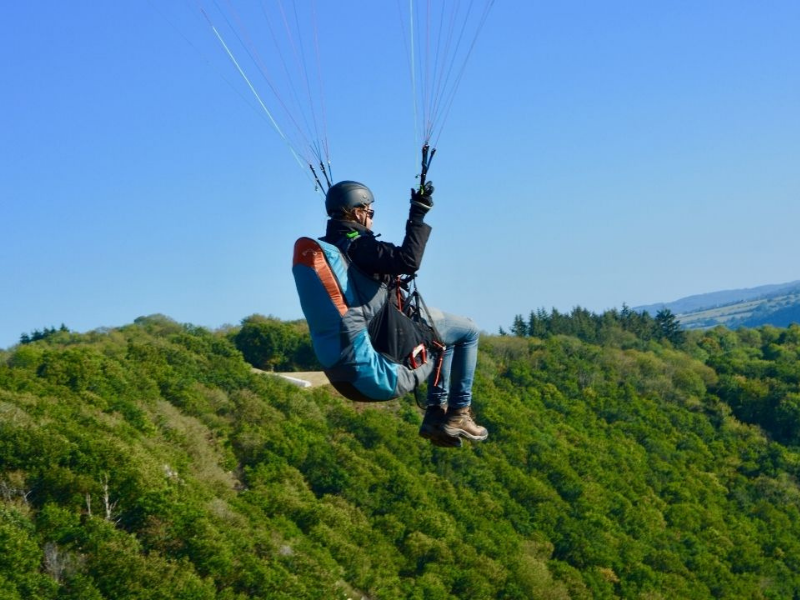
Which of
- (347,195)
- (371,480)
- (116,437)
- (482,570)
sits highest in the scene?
(347,195)

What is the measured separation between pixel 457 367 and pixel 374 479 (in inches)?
1896

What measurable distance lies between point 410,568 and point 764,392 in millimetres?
46300

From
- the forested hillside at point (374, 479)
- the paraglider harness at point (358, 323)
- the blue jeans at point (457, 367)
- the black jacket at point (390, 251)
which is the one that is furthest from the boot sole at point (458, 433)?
the forested hillside at point (374, 479)

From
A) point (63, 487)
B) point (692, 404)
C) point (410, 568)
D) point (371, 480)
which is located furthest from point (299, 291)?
point (692, 404)

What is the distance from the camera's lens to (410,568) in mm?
52219

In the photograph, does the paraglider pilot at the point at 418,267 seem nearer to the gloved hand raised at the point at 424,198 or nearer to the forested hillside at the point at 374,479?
the gloved hand raised at the point at 424,198

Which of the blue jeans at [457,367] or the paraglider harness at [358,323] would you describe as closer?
→ the paraglider harness at [358,323]

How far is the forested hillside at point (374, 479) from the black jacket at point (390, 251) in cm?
2749

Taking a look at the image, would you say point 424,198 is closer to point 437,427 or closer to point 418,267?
point 418,267

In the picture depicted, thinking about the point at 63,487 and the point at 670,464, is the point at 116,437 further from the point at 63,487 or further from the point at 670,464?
the point at 670,464

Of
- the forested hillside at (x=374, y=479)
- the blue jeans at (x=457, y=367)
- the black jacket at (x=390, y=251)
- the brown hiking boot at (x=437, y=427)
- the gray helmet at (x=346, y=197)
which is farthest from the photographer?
the forested hillside at (x=374, y=479)

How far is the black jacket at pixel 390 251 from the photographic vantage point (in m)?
8.89

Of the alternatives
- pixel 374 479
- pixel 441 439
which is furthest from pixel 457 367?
pixel 374 479

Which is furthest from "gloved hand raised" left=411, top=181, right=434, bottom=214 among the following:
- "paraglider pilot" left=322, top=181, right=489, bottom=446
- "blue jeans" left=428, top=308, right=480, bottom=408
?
"blue jeans" left=428, top=308, right=480, bottom=408
